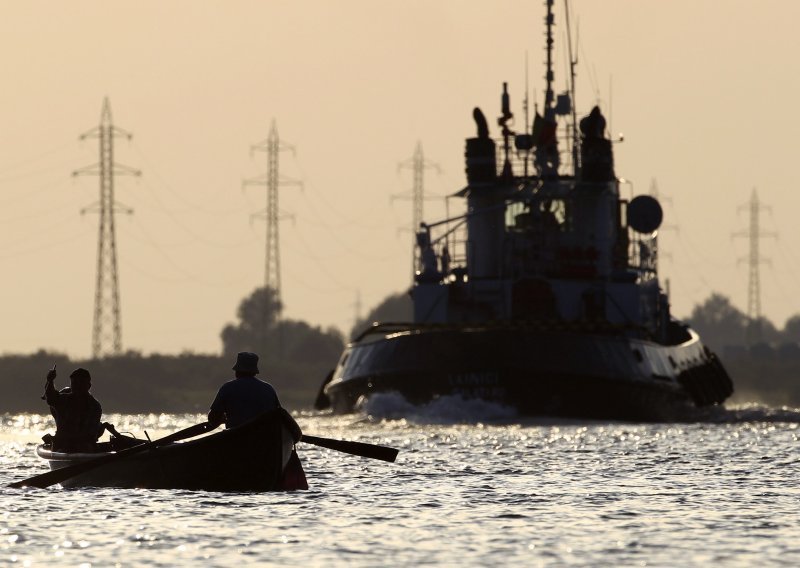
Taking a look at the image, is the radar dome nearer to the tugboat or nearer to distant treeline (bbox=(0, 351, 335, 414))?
the tugboat

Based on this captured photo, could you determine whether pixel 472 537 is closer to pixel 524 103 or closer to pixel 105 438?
pixel 105 438

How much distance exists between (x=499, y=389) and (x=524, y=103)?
14.2 m

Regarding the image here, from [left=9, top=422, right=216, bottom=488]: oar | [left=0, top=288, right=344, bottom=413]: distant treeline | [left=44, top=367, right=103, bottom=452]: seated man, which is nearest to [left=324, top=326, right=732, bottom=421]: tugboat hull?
[left=44, top=367, right=103, bottom=452]: seated man

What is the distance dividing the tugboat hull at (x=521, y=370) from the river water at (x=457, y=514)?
10.3 m

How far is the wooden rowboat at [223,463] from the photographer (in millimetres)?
32156

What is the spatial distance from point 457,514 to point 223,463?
4067 millimetres

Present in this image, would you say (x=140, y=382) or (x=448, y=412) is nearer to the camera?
(x=448, y=412)

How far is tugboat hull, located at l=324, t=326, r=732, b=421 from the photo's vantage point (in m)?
57.3

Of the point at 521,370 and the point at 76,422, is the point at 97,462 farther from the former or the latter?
the point at 521,370

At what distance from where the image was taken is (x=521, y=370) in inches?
2253

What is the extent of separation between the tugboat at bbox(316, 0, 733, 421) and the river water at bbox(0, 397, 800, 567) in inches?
418

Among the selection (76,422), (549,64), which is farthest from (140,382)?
(76,422)

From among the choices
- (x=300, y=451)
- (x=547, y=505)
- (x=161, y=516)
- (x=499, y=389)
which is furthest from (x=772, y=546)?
(x=499, y=389)

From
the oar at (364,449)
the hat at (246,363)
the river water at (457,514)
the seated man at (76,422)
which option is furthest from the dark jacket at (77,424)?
the hat at (246,363)
